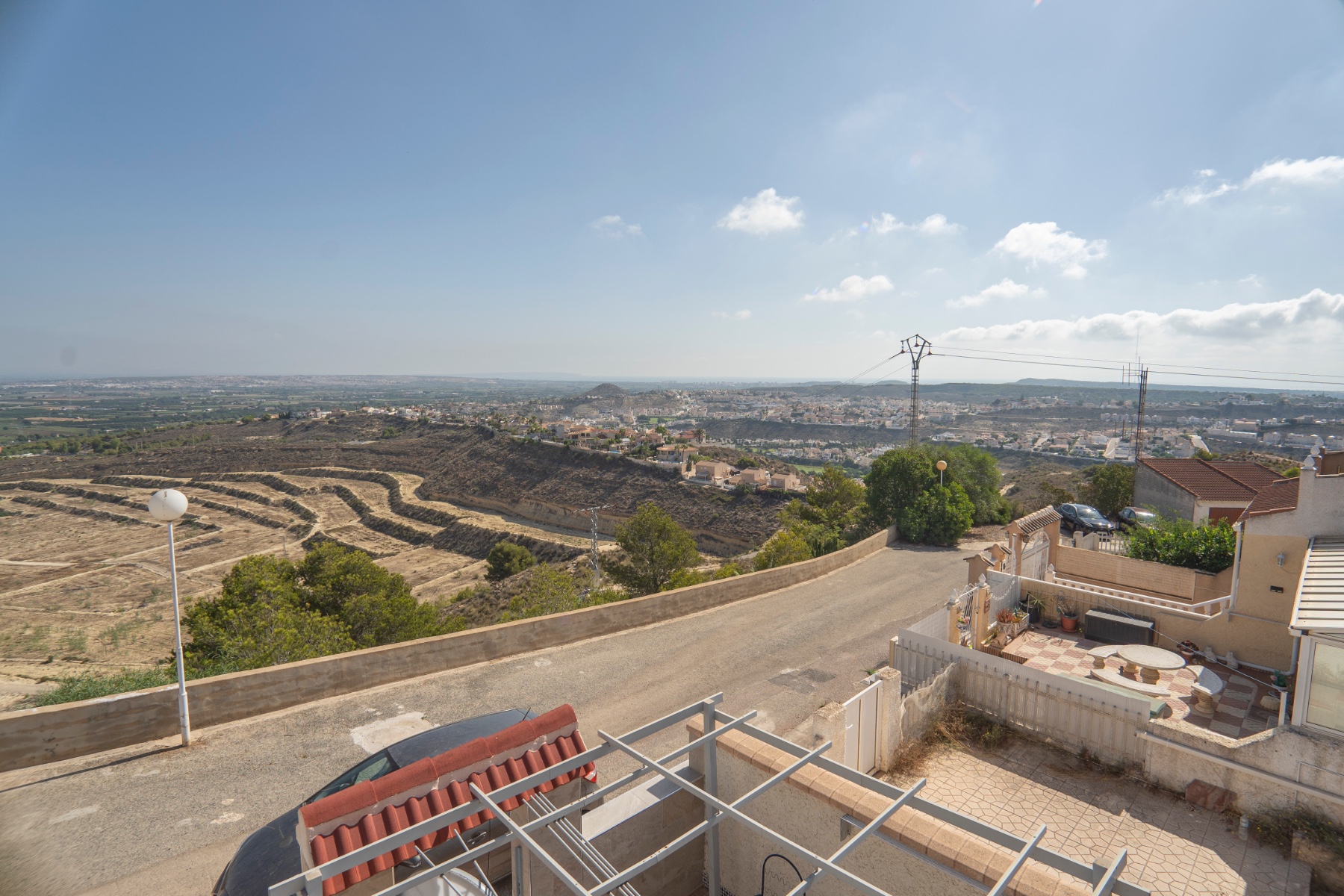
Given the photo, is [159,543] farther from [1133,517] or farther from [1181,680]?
[1133,517]

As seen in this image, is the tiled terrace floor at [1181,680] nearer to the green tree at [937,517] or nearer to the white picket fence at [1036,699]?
the white picket fence at [1036,699]

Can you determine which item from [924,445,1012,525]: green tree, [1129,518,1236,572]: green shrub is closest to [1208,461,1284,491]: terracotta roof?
[924,445,1012,525]: green tree

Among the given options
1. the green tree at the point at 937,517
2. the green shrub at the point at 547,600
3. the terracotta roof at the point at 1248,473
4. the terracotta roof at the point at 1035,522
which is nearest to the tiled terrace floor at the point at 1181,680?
the terracotta roof at the point at 1035,522

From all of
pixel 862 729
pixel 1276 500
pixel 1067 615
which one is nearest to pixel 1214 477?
pixel 1276 500

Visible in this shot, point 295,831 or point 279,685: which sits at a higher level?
point 295,831

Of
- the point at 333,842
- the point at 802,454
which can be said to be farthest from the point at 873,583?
the point at 802,454

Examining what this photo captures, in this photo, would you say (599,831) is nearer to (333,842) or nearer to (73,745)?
(333,842)

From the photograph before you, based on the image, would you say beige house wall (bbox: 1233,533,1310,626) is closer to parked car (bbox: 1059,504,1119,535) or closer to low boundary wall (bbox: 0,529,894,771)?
low boundary wall (bbox: 0,529,894,771)
